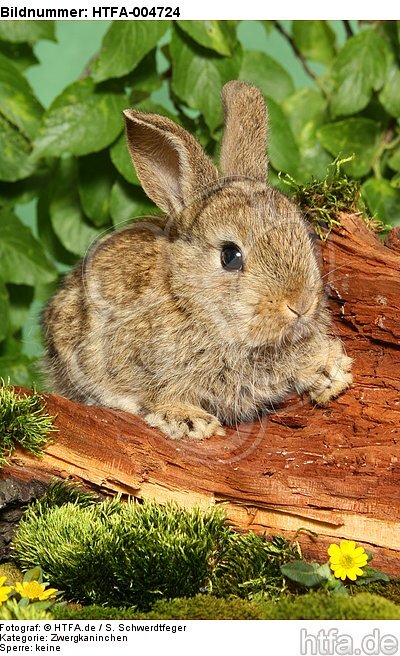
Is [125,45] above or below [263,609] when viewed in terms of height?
above

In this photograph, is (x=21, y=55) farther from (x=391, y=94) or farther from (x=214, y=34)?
(x=391, y=94)

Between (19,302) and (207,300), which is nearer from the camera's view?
(207,300)

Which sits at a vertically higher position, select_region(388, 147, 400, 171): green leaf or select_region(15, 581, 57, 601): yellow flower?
select_region(388, 147, 400, 171): green leaf

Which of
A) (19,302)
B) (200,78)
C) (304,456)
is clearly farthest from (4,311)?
(304,456)

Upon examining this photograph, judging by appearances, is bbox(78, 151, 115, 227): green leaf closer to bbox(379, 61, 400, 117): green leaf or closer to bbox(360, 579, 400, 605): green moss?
bbox(379, 61, 400, 117): green leaf

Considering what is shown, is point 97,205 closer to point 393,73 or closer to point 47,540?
point 393,73

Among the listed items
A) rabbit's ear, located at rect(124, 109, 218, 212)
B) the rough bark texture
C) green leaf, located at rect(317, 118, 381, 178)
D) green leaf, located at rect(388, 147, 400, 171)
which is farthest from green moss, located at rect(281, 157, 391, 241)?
green leaf, located at rect(388, 147, 400, 171)
